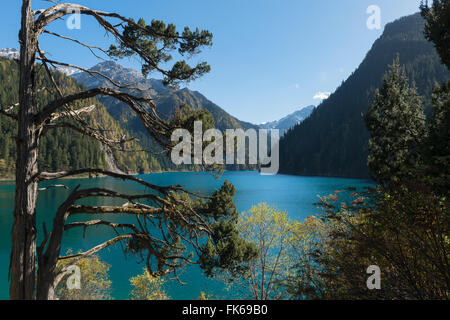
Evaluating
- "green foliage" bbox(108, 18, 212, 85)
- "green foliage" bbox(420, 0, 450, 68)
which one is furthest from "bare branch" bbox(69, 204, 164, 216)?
"green foliage" bbox(420, 0, 450, 68)

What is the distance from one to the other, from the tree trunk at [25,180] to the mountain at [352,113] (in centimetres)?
12088

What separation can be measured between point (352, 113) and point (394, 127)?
146 meters

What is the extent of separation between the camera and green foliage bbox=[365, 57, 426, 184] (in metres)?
12.3

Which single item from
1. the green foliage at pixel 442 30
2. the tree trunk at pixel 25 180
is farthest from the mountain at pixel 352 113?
the tree trunk at pixel 25 180

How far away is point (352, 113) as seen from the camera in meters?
139

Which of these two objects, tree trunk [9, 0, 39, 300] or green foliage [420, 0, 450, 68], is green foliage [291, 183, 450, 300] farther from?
green foliage [420, 0, 450, 68]

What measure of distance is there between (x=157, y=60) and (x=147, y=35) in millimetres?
547

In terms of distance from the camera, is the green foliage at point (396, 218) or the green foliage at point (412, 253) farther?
the green foliage at point (396, 218)

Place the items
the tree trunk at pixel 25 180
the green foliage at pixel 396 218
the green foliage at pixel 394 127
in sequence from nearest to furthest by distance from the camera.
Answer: the tree trunk at pixel 25 180 < the green foliage at pixel 396 218 < the green foliage at pixel 394 127

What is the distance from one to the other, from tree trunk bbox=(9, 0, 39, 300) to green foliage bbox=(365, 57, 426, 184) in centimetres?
1423

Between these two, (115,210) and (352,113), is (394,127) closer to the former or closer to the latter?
(115,210)

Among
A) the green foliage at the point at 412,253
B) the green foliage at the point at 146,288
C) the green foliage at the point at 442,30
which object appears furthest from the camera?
the green foliage at the point at 146,288

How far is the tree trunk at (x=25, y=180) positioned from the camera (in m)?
3.33

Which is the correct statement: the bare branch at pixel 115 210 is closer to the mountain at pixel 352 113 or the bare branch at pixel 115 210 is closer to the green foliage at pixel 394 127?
the green foliage at pixel 394 127
